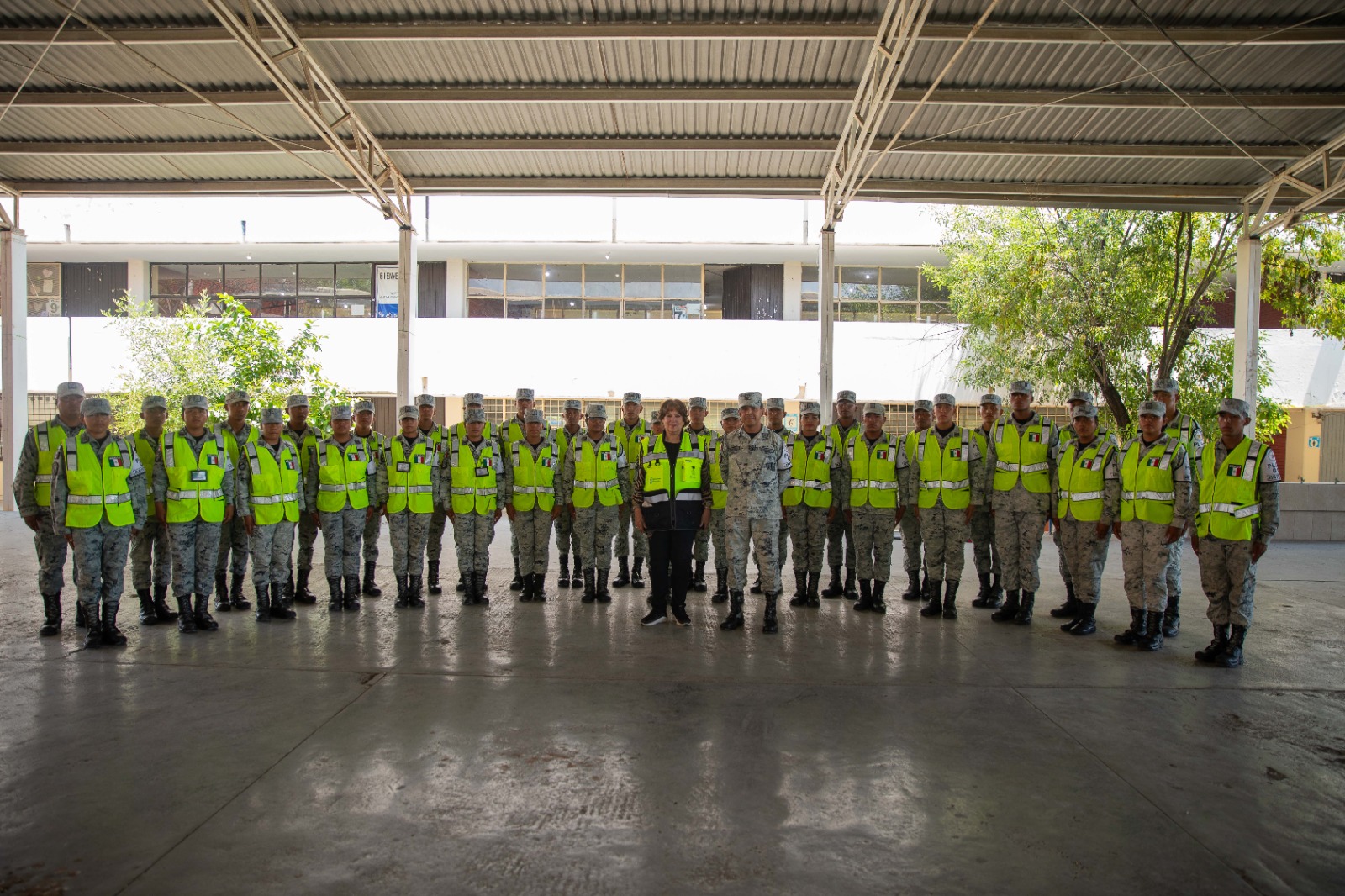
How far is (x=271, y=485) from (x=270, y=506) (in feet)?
0.59

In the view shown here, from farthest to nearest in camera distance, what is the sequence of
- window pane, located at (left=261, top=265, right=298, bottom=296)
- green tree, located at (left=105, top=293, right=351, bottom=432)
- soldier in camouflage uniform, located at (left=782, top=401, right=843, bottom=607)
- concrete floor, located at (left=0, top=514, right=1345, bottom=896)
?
window pane, located at (left=261, top=265, right=298, bottom=296)
green tree, located at (left=105, top=293, right=351, bottom=432)
soldier in camouflage uniform, located at (left=782, top=401, right=843, bottom=607)
concrete floor, located at (left=0, top=514, right=1345, bottom=896)

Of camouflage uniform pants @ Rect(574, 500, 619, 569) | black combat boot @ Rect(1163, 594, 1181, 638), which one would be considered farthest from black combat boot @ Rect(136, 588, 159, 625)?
black combat boot @ Rect(1163, 594, 1181, 638)

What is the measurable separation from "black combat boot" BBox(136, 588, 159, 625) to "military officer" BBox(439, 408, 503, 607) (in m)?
2.55

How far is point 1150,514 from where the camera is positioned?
6.33m

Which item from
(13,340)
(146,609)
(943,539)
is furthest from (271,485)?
(13,340)

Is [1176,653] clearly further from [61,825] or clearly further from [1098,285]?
[1098,285]

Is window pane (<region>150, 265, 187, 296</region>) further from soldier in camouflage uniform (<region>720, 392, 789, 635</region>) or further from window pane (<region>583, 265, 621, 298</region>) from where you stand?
soldier in camouflage uniform (<region>720, 392, 789, 635</region>)

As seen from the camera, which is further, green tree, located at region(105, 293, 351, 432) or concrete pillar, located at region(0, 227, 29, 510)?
concrete pillar, located at region(0, 227, 29, 510)

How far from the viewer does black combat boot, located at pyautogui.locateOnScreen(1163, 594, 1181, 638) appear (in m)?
6.99

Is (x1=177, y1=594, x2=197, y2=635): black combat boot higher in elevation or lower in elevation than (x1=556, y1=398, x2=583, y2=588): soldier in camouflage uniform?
lower

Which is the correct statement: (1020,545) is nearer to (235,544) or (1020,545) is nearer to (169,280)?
(235,544)

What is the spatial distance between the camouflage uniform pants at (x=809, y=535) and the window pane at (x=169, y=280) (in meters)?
21.7

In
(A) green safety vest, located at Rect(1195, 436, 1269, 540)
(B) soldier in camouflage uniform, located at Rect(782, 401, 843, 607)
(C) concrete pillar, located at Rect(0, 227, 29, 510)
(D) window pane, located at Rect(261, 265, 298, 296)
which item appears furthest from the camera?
(D) window pane, located at Rect(261, 265, 298, 296)

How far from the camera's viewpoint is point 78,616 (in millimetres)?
6641
